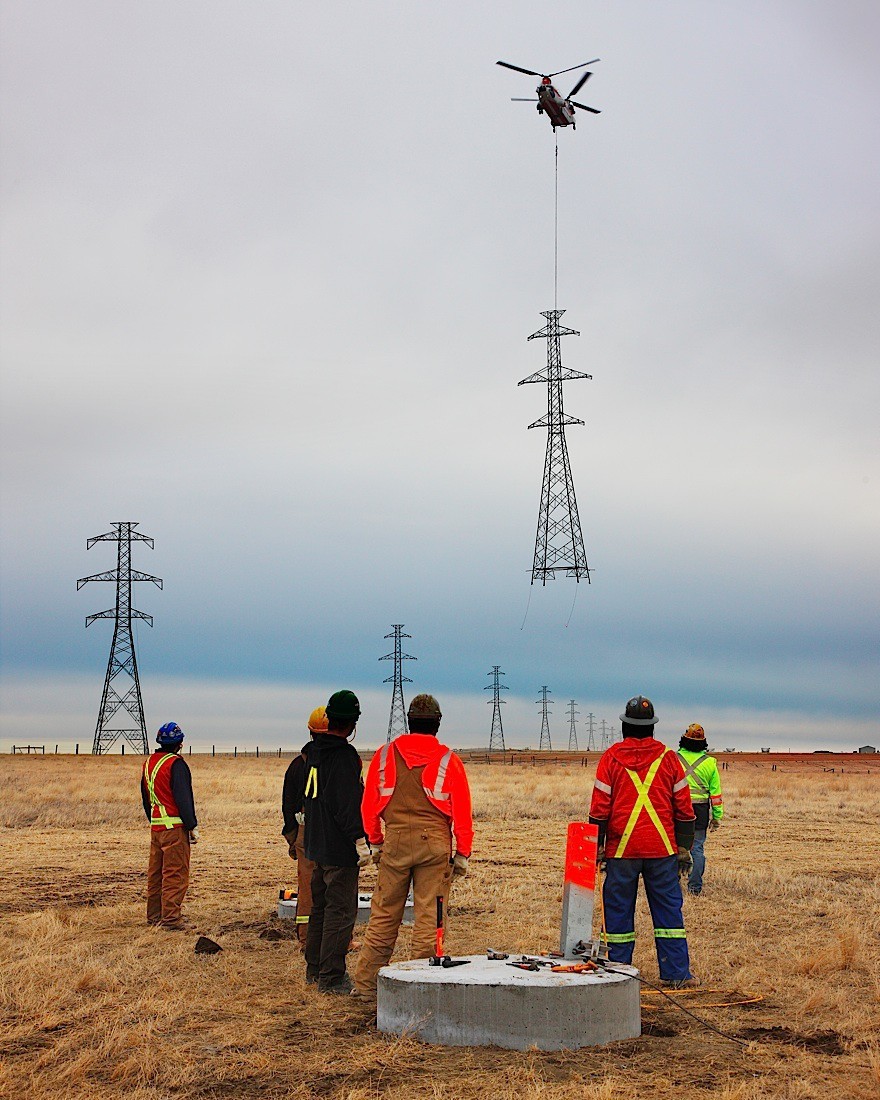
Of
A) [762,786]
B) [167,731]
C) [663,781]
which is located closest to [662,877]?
[663,781]

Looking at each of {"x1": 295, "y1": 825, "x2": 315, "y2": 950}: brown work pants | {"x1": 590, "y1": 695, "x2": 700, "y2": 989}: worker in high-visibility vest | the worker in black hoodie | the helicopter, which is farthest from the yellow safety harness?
the helicopter

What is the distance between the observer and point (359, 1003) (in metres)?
8.89

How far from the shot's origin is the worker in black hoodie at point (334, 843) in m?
9.39

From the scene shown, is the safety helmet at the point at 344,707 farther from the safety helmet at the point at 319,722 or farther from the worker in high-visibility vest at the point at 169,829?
the worker in high-visibility vest at the point at 169,829

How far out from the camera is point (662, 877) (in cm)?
930

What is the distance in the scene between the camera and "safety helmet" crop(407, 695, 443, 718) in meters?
9.21

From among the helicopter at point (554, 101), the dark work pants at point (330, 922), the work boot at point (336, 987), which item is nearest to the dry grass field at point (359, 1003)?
the work boot at point (336, 987)

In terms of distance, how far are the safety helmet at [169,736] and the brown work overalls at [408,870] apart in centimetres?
448

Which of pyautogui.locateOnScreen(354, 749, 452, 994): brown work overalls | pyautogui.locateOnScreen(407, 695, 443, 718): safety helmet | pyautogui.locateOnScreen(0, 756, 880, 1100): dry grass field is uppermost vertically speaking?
pyautogui.locateOnScreen(407, 695, 443, 718): safety helmet

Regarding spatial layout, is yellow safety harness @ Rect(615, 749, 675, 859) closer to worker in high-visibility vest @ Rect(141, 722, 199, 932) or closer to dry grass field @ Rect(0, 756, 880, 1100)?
dry grass field @ Rect(0, 756, 880, 1100)

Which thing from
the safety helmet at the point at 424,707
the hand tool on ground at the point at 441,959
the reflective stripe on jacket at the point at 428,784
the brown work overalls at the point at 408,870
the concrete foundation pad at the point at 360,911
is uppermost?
the safety helmet at the point at 424,707

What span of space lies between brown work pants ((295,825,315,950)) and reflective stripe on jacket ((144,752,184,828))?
6.32 ft

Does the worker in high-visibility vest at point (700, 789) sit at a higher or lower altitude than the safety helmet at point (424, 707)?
lower

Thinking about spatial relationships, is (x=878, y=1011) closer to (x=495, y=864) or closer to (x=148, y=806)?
(x=148, y=806)
